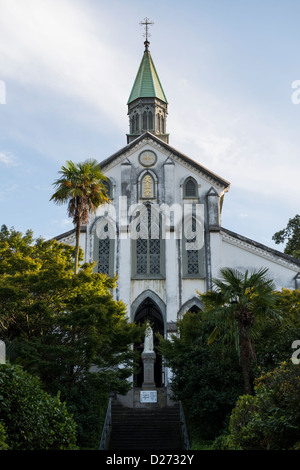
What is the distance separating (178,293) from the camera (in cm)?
3066

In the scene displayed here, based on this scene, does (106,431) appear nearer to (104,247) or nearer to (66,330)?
(66,330)

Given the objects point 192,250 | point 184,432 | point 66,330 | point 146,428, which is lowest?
point 184,432

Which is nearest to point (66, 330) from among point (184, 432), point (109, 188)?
point (184, 432)

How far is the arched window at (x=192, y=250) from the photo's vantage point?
3120cm

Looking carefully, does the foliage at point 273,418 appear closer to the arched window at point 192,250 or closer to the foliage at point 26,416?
the foliage at point 26,416

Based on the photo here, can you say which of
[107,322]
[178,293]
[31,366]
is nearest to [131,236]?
[178,293]

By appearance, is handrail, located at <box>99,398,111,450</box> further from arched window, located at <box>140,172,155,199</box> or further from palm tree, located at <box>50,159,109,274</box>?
arched window, located at <box>140,172,155,199</box>

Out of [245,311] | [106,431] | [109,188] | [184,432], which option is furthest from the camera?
[109,188]

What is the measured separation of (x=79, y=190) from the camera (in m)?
23.0

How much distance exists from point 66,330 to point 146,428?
19.0 ft

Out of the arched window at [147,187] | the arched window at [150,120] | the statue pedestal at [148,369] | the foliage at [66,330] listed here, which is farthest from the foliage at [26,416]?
the arched window at [150,120]

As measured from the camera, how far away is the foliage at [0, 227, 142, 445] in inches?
766
